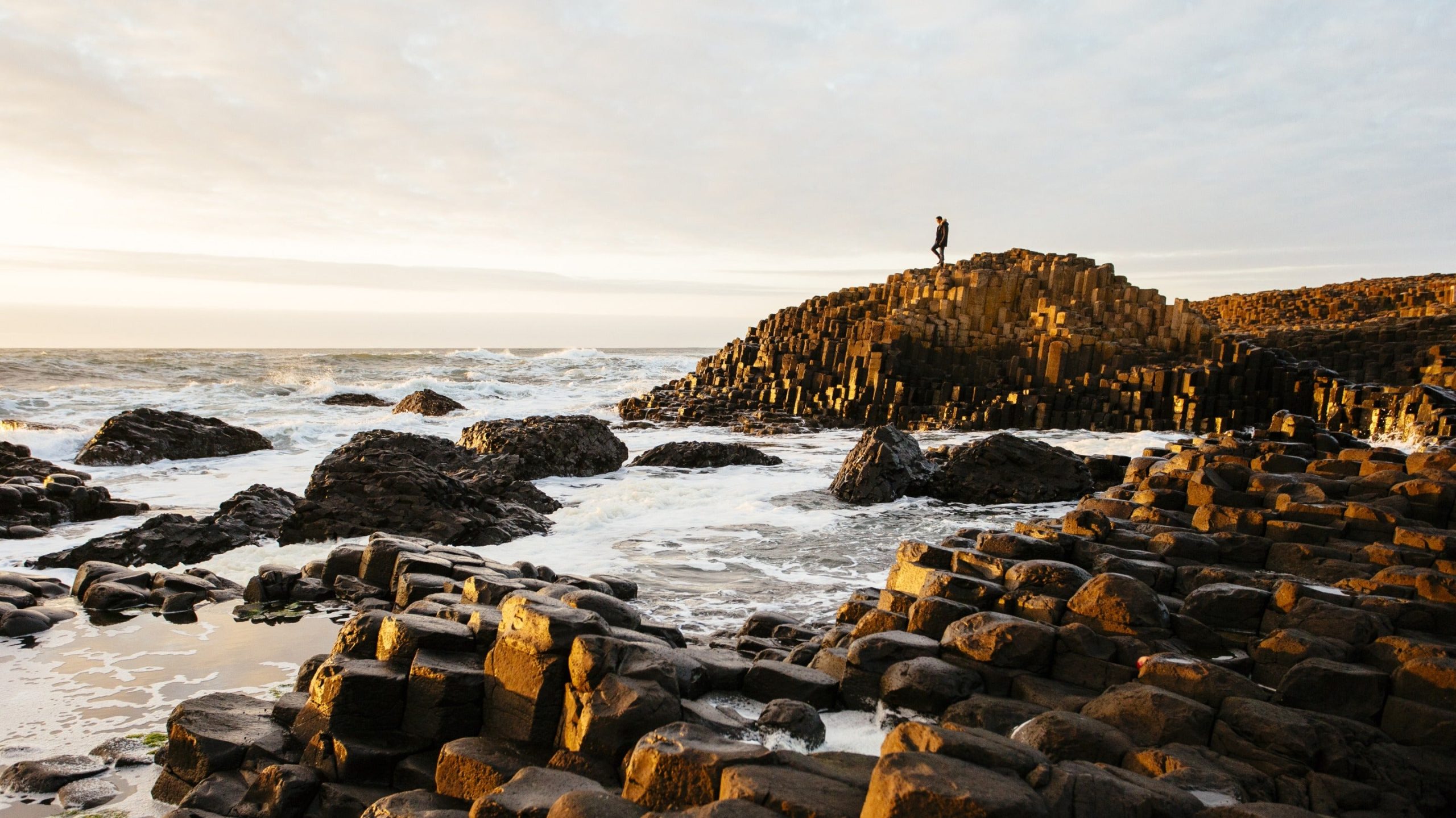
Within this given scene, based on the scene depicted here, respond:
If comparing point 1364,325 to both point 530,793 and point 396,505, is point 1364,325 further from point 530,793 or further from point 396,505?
point 530,793

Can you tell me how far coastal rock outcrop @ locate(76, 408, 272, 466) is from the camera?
48.4 ft

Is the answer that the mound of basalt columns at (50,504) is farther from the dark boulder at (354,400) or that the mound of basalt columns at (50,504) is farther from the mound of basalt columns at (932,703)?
the dark boulder at (354,400)

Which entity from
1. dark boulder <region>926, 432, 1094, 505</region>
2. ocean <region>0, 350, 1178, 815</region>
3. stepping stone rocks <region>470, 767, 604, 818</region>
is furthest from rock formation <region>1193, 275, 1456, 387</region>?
stepping stone rocks <region>470, 767, 604, 818</region>

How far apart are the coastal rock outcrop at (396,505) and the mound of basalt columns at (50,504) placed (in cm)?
298

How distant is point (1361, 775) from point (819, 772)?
2.57 m

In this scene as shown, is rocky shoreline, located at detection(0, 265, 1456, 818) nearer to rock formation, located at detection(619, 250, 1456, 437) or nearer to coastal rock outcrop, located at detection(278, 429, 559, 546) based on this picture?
coastal rock outcrop, located at detection(278, 429, 559, 546)

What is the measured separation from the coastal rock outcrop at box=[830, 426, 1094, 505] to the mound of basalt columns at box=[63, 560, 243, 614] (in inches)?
311

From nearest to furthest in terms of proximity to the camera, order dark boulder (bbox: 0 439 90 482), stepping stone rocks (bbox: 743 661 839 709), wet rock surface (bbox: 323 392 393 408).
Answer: stepping stone rocks (bbox: 743 661 839 709)
dark boulder (bbox: 0 439 90 482)
wet rock surface (bbox: 323 392 393 408)

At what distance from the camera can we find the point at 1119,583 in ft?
16.8

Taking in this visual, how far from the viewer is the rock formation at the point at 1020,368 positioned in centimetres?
2044


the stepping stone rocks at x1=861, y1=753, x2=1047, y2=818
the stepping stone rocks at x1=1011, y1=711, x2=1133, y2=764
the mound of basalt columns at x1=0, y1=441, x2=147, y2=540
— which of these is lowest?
the mound of basalt columns at x1=0, y1=441, x2=147, y2=540

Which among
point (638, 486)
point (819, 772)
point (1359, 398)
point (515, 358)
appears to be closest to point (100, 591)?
point (819, 772)

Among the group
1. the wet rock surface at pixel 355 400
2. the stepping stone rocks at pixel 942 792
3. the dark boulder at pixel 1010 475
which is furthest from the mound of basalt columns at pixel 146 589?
the wet rock surface at pixel 355 400

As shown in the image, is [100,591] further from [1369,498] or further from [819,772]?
[1369,498]
